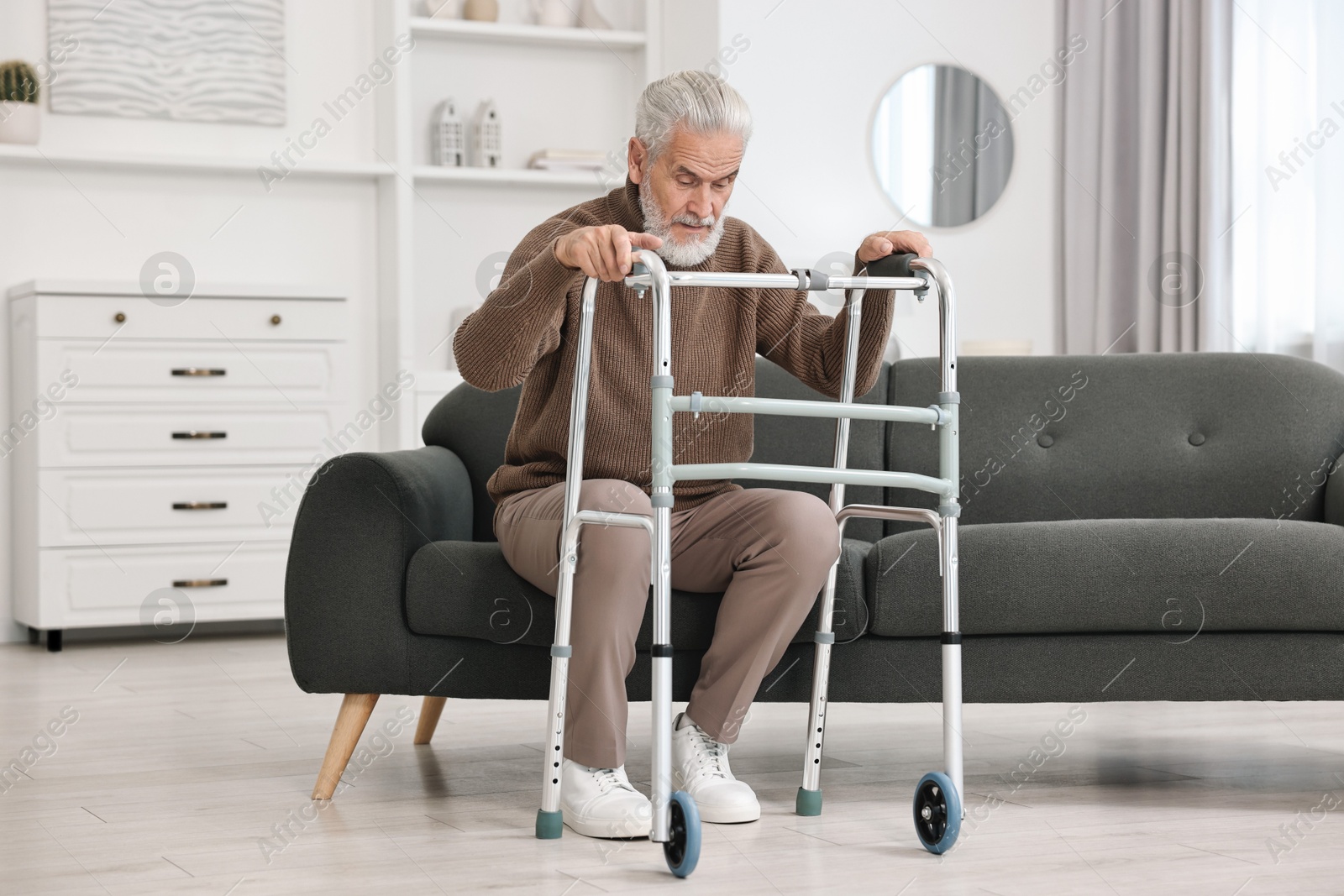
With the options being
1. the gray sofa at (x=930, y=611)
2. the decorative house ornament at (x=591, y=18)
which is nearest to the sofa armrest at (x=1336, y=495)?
the gray sofa at (x=930, y=611)

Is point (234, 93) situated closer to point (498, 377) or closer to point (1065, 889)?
point (498, 377)

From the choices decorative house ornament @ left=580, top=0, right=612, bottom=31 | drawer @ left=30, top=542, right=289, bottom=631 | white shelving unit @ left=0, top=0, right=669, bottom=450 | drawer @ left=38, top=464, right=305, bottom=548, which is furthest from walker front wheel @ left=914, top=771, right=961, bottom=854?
decorative house ornament @ left=580, top=0, right=612, bottom=31

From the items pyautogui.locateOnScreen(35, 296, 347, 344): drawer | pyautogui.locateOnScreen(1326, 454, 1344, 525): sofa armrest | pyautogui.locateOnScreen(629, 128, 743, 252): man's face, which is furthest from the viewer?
pyautogui.locateOnScreen(35, 296, 347, 344): drawer

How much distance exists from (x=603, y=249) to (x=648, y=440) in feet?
1.28

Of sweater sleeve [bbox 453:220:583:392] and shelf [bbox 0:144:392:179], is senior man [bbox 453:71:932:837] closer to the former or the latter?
sweater sleeve [bbox 453:220:583:392]

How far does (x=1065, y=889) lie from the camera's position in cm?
165

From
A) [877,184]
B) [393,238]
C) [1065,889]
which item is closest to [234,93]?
[393,238]

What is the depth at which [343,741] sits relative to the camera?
7.00 ft

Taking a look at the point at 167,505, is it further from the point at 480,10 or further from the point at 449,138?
the point at 480,10

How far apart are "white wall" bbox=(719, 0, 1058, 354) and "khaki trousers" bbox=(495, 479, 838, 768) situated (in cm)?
261

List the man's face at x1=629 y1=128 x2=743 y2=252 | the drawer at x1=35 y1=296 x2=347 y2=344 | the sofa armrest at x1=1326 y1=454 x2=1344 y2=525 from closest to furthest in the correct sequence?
the man's face at x1=629 y1=128 x2=743 y2=252 < the sofa armrest at x1=1326 y1=454 x2=1344 y2=525 < the drawer at x1=35 y1=296 x2=347 y2=344

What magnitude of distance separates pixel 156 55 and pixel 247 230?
23.3 inches

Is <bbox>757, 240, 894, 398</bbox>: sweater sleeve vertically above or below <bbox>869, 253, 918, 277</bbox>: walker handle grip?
below

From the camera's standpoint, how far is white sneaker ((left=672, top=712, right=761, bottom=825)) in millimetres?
1938
